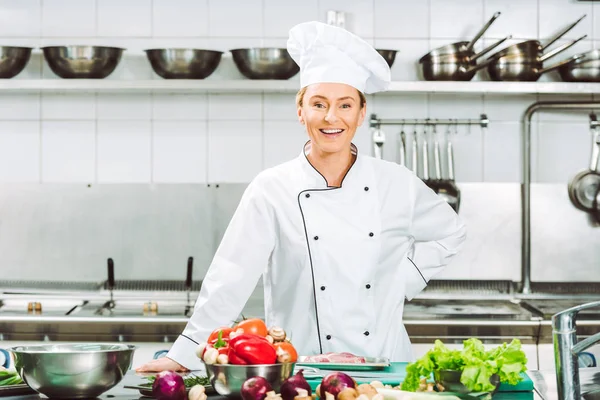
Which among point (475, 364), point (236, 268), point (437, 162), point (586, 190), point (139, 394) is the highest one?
point (437, 162)

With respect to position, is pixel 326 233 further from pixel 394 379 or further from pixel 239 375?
pixel 239 375

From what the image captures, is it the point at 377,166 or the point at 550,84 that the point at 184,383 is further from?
the point at 550,84

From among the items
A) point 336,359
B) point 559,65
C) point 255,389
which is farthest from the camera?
point 559,65

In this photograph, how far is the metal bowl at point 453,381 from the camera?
165 cm

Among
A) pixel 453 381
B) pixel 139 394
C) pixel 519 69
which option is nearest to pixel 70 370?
pixel 139 394

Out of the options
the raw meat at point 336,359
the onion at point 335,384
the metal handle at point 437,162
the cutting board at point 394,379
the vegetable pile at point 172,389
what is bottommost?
the cutting board at point 394,379

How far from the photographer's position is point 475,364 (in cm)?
162

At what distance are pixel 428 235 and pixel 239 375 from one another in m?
1.34

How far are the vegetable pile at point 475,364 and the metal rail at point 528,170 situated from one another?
2676 mm

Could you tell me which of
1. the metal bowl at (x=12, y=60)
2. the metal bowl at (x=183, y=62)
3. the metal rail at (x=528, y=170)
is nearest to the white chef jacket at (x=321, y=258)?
the metal bowl at (x=183, y=62)

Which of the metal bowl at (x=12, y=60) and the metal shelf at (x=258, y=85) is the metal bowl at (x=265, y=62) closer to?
the metal shelf at (x=258, y=85)

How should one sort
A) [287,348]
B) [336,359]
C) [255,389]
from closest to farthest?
1. [255,389]
2. [287,348]
3. [336,359]

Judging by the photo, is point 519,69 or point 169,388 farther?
Result: point 519,69

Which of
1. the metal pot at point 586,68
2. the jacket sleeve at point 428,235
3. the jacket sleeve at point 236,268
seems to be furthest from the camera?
the metal pot at point 586,68
